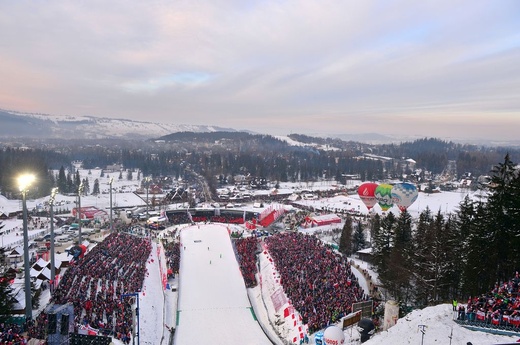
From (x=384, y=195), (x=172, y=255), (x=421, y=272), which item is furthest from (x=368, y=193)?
(x=172, y=255)

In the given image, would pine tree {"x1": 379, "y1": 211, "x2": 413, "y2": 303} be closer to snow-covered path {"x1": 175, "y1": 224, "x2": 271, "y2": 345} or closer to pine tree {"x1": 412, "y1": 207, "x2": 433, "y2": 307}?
pine tree {"x1": 412, "y1": 207, "x2": 433, "y2": 307}

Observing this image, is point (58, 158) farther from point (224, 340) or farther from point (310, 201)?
point (224, 340)

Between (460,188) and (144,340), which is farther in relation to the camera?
(460,188)

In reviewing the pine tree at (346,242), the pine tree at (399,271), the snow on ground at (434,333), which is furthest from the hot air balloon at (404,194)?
the snow on ground at (434,333)

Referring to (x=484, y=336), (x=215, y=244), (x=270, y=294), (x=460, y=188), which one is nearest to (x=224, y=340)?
(x=270, y=294)

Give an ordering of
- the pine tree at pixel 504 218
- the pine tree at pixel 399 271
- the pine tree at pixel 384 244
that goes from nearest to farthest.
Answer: the pine tree at pixel 504 218, the pine tree at pixel 399 271, the pine tree at pixel 384 244

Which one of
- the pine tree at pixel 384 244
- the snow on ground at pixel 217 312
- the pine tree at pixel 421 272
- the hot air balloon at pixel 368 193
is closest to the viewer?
the snow on ground at pixel 217 312

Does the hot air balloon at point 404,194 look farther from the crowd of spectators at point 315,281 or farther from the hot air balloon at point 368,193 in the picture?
the crowd of spectators at point 315,281
